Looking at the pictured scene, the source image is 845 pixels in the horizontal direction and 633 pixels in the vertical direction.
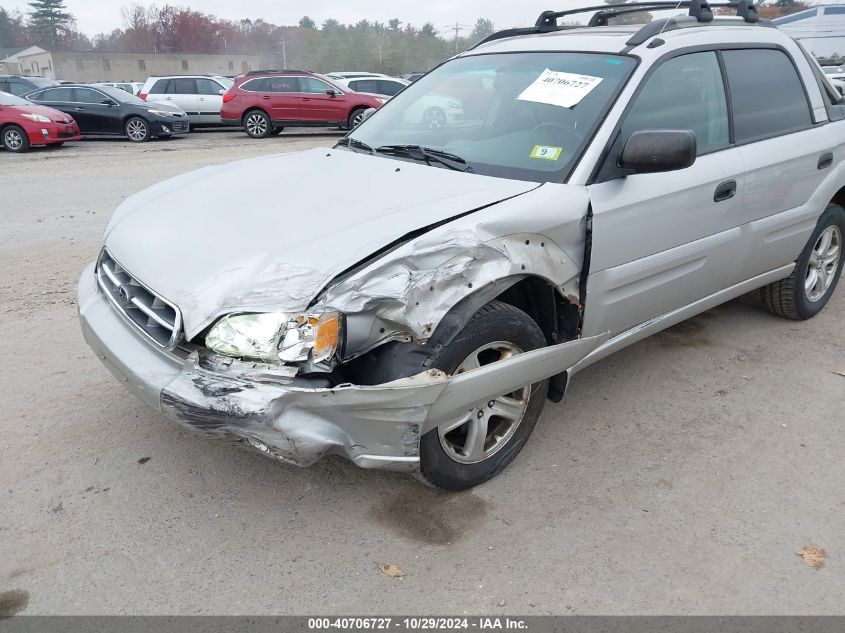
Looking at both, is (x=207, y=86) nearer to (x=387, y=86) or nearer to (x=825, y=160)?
(x=387, y=86)

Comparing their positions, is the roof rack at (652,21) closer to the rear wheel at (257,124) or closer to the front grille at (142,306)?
the front grille at (142,306)

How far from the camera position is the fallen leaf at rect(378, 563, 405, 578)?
2.43 m

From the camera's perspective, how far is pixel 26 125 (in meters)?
13.7

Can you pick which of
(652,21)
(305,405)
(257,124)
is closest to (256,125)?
(257,124)

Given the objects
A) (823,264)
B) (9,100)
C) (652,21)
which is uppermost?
(652,21)

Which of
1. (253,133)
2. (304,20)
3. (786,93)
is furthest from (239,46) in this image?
(786,93)

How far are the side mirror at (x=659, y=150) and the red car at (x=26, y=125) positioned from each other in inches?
566

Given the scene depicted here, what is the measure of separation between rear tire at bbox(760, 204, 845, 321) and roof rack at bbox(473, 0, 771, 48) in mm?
1371

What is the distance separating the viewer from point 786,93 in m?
4.01

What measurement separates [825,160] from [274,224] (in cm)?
346

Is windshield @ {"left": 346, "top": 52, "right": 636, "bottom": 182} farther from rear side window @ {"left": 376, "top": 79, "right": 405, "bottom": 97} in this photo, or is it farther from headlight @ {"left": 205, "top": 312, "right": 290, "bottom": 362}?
rear side window @ {"left": 376, "top": 79, "right": 405, "bottom": 97}

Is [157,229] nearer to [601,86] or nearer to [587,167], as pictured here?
[587,167]

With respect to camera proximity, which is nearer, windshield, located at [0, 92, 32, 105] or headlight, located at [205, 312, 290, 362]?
headlight, located at [205, 312, 290, 362]
